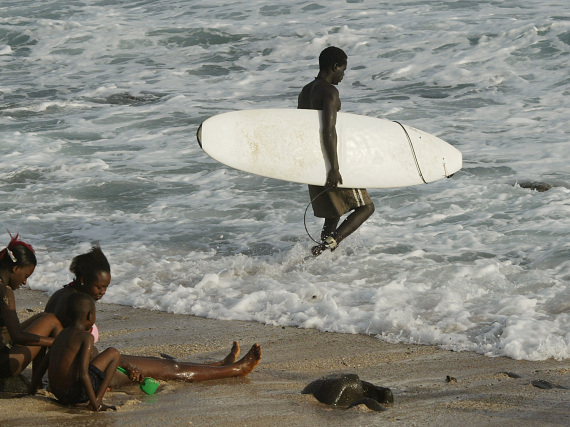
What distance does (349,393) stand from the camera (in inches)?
129

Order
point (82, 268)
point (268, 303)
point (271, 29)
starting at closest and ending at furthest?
point (82, 268) < point (268, 303) < point (271, 29)

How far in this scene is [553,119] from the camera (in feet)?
32.4

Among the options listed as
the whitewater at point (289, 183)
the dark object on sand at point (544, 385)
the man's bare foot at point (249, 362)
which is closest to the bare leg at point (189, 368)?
the man's bare foot at point (249, 362)

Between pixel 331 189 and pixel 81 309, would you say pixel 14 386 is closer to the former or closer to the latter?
pixel 81 309

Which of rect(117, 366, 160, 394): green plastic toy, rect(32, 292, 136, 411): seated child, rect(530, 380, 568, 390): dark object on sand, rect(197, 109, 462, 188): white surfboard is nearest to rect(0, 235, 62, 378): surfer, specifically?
rect(32, 292, 136, 411): seated child

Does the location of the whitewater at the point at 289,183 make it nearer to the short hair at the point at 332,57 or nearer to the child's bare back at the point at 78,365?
the short hair at the point at 332,57

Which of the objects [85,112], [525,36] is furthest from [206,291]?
[525,36]

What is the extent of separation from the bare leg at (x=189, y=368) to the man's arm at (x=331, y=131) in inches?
93.3

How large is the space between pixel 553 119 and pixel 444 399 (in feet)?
23.7

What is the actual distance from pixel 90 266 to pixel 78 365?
396 millimetres

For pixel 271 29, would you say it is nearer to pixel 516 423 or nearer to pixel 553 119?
pixel 553 119

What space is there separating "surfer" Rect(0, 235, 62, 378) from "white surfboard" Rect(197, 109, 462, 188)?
2644mm

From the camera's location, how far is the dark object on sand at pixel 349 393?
3.24 metres

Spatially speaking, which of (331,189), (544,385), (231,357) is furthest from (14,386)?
(331,189)
